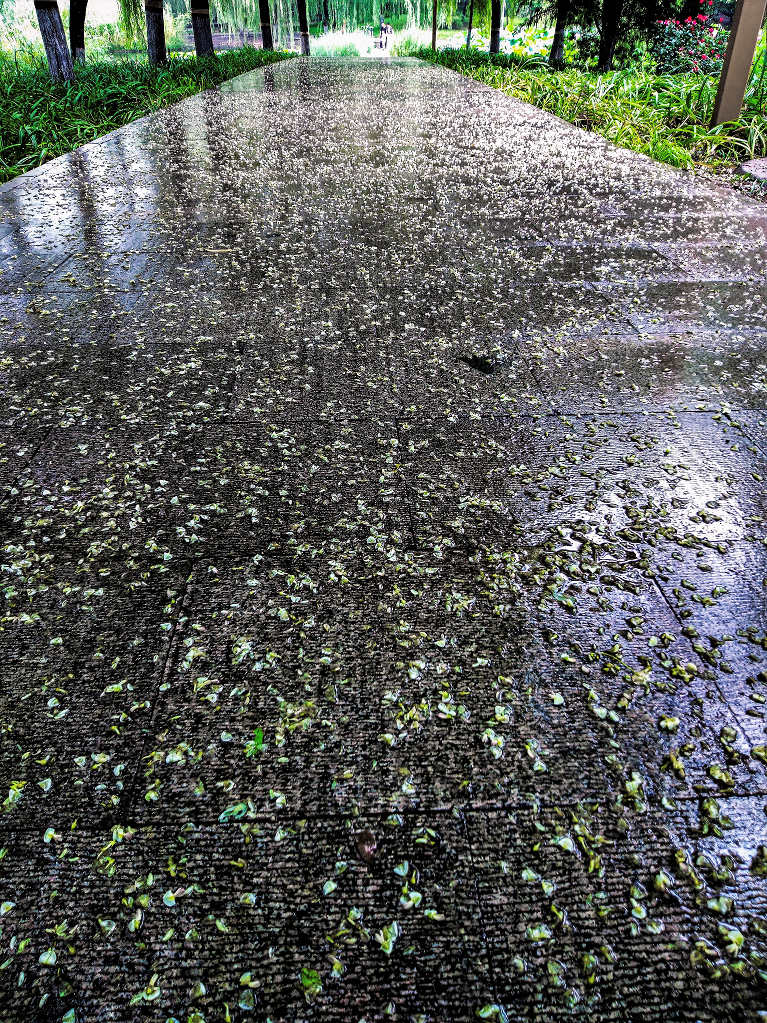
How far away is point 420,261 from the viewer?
9.72 ft

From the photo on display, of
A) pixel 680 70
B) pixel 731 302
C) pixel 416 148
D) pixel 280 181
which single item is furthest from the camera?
pixel 680 70

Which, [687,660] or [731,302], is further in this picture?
[731,302]

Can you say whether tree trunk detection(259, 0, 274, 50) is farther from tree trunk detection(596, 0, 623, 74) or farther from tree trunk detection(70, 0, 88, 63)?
tree trunk detection(596, 0, 623, 74)

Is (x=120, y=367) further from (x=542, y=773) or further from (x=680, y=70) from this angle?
(x=680, y=70)

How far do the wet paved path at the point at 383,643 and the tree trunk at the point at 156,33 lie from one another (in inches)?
348

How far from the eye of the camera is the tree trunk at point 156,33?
930cm

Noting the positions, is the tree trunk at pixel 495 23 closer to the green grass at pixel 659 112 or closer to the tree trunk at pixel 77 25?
the green grass at pixel 659 112

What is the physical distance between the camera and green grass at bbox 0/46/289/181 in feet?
17.6

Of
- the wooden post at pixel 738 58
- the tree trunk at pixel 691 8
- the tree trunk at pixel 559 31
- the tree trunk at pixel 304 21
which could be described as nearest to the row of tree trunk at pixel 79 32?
the tree trunk at pixel 304 21

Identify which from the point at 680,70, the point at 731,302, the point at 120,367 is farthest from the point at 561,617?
the point at 680,70

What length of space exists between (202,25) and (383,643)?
1355 centimetres

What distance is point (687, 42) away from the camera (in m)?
10.6

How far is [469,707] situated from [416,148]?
5180mm

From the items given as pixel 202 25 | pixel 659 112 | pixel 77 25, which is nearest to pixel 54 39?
pixel 77 25
